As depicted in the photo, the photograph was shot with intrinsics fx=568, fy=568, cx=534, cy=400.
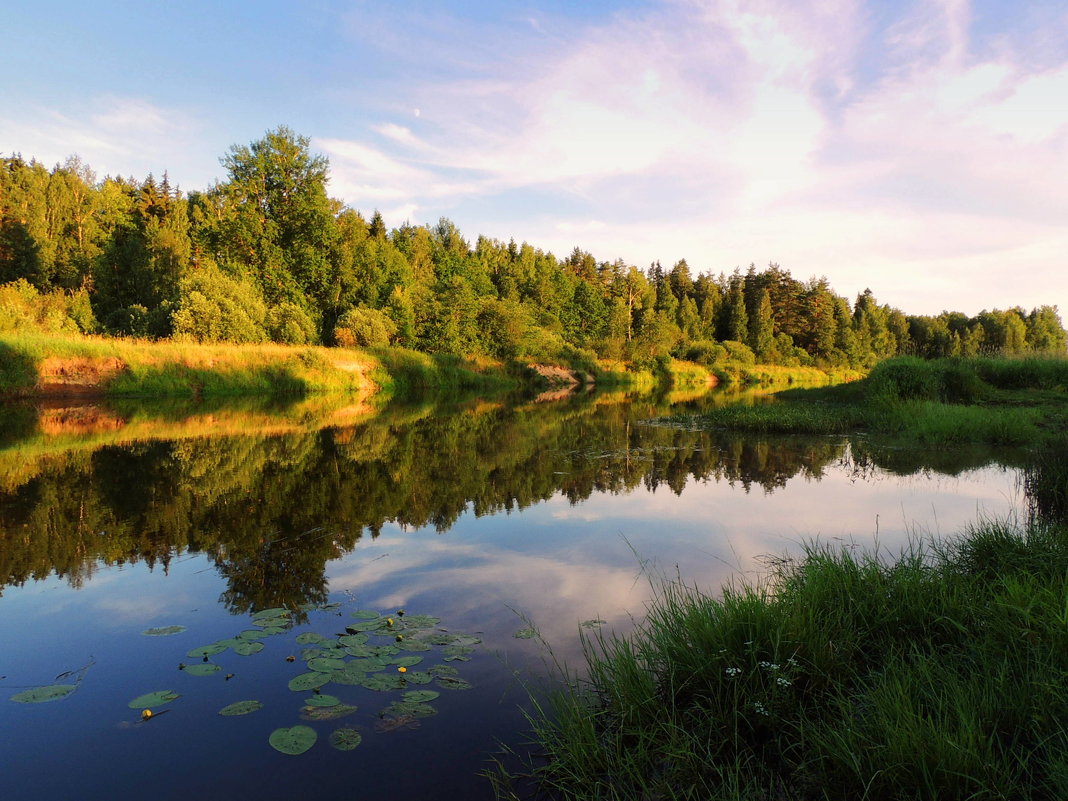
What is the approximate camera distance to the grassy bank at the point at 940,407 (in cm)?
1459

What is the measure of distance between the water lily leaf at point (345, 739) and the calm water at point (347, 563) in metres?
0.05

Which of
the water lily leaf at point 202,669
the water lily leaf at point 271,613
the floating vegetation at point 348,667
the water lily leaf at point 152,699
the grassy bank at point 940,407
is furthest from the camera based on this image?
the grassy bank at point 940,407

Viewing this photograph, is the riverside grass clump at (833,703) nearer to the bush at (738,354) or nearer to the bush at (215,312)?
the bush at (215,312)

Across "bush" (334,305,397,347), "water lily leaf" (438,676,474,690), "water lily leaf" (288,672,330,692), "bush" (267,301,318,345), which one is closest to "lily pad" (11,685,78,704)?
"water lily leaf" (288,672,330,692)

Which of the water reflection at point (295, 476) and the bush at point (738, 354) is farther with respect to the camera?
the bush at point (738, 354)

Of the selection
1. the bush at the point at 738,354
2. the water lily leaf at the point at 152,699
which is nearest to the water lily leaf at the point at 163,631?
the water lily leaf at the point at 152,699

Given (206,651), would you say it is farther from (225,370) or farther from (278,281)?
(278,281)

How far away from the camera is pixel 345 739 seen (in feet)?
11.3

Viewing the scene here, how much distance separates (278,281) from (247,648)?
49901 mm

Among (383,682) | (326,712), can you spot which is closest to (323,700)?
(326,712)

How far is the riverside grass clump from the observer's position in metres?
2.54

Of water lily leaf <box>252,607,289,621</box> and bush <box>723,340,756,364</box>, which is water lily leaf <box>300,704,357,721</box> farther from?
bush <box>723,340,756,364</box>

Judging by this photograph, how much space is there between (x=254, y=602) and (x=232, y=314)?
36.2 m

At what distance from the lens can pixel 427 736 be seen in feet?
11.5
